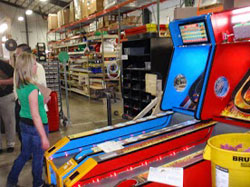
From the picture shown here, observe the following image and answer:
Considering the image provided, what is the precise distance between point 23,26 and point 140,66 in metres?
18.6

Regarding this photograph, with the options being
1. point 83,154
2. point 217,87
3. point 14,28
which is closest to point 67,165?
point 83,154

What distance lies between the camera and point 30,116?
8.25 ft

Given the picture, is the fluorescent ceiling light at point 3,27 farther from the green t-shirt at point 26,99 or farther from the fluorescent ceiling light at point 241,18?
the fluorescent ceiling light at point 241,18

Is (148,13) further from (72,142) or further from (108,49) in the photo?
(72,142)

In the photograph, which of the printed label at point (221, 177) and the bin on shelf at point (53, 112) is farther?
the bin on shelf at point (53, 112)

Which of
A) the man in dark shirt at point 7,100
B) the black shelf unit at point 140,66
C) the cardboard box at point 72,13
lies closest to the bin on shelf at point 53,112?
the man in dark shirt at point 7,100

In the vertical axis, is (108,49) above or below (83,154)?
above

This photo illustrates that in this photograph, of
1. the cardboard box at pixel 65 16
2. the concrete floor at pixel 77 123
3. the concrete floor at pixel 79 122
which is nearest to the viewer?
the concrete floor at pixel 79 122

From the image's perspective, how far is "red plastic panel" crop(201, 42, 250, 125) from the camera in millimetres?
2387

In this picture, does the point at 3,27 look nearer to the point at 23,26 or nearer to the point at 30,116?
the point at 30,116

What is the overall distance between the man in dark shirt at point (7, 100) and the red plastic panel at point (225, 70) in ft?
10.0

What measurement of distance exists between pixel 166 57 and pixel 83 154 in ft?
11.8

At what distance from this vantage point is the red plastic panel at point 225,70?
7.83 ft

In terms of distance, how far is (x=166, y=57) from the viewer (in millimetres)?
5145
